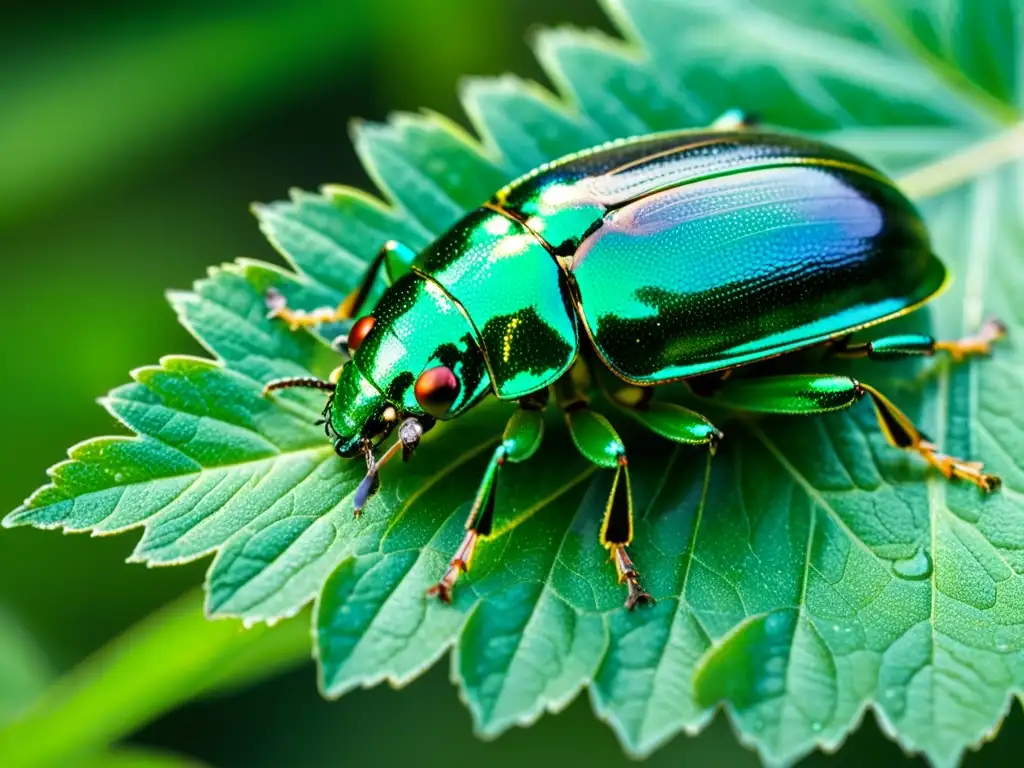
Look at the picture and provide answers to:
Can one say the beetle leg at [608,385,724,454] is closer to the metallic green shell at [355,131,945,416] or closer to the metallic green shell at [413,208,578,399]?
the metallic green shell at [355,131,945,416]

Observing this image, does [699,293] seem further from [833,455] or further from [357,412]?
[357,412]

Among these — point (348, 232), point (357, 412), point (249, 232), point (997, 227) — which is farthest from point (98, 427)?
point (997, 227)

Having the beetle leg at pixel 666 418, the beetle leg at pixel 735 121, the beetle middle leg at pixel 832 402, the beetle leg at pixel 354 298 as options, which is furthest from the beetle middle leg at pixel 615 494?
the beetle leg at pixel 735 121

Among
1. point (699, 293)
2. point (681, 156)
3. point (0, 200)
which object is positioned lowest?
point (699, 293)

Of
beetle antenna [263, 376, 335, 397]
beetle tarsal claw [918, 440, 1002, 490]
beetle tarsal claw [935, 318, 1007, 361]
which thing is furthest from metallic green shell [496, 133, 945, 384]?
beetle antenna [263, 376, 335, 397]

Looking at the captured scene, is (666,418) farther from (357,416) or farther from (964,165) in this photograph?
(964,165)

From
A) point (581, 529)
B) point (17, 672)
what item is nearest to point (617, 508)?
point (581, 529)
